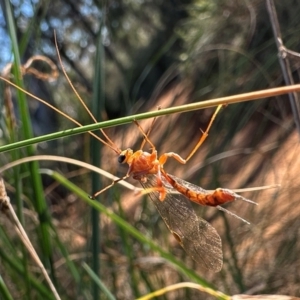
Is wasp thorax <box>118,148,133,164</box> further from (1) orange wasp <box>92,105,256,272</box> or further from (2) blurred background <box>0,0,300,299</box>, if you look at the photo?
(2) blurred background <box>0,0,300,299</box>

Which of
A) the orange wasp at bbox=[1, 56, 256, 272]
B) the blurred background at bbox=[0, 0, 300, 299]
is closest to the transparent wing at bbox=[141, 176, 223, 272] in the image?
the orange wasp at bbox=[1, 56, 256, 272]

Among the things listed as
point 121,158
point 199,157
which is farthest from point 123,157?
point 199,157

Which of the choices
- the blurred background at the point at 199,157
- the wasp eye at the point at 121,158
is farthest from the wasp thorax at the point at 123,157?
the blurred background at the point at 199,157

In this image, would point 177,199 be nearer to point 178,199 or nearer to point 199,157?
point 178,199

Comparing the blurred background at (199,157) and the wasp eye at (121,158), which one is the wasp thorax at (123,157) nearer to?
the wasp eye at (121,158)

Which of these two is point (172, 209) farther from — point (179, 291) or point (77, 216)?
point (77, 216)

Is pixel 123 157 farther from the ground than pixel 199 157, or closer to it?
closer to it
